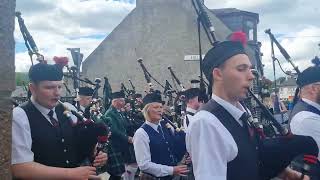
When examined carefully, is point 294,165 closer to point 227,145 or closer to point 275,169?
point 275,169

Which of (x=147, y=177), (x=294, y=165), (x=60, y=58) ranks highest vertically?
(x=60, y=58)

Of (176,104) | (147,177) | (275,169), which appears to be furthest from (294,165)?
(176,104)

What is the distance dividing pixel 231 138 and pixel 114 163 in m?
5.25

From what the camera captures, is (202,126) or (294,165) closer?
(202,126)

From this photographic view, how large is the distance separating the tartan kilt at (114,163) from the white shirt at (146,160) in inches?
79.9

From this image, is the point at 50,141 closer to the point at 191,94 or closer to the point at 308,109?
the point at 308,109

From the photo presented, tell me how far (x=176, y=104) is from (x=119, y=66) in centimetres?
1651

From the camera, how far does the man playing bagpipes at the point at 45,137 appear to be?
10.2ft

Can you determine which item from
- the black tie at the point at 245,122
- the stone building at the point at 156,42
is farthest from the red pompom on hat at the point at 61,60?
the stone building at the point at 156,42

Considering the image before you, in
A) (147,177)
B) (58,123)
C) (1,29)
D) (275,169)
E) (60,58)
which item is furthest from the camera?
(147,177)

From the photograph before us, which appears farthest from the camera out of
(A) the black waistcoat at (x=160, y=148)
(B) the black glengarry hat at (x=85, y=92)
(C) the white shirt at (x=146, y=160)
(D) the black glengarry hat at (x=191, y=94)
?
(B) the black glengarry hat at (x=85, y=92)

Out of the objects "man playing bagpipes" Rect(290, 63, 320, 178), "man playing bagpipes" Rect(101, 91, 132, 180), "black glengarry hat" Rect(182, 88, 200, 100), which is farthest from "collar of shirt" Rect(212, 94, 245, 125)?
"man playing bagpipes" Rect(101, 91, 132, 180)

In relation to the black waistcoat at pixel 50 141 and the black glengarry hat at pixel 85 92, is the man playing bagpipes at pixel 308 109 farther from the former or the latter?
the black glengarry hat at pixel 85 92

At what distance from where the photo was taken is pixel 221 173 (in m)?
2.42
